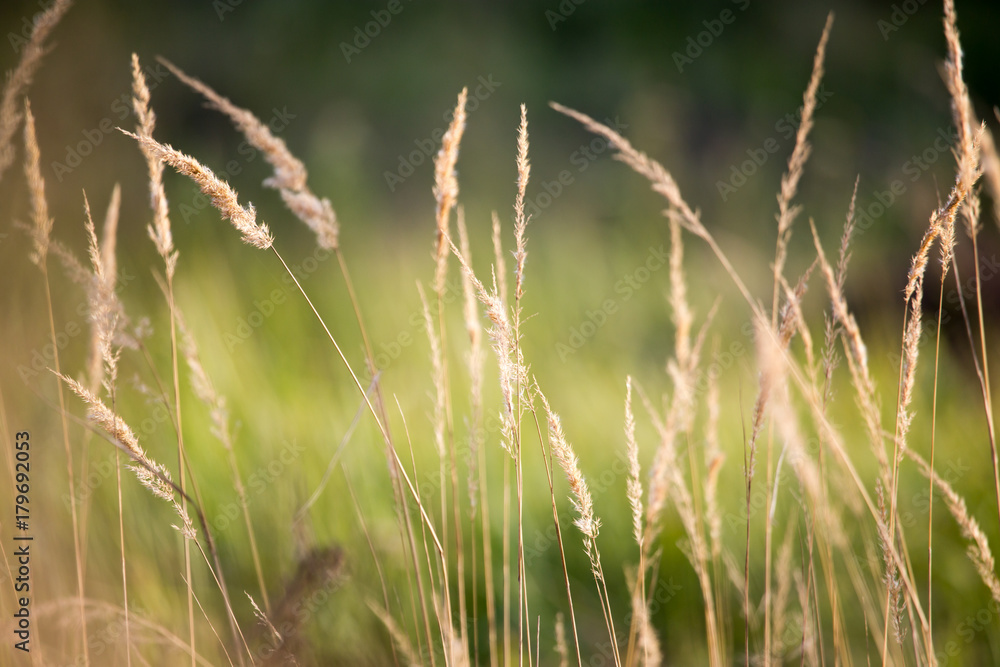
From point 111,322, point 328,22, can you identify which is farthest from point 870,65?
point 111,322

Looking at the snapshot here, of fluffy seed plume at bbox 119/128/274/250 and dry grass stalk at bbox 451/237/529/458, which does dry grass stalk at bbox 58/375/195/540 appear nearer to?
fluffy seed plume at bbox 119/128/274/250

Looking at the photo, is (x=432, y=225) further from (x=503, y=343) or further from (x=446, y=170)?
(x=503, y=343)

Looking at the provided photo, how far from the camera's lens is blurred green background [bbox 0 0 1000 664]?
119 centimetres

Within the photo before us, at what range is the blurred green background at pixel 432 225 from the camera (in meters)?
1.19

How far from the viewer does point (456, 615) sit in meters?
1.18

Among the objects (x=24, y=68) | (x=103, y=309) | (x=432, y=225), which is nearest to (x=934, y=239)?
(x=103, y=309)

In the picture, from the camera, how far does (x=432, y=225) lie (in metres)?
2.95

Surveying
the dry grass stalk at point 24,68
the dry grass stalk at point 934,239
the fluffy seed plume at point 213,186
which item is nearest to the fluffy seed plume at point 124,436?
the fluffy seed plume at point 213,186

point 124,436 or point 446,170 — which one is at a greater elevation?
point 446,170

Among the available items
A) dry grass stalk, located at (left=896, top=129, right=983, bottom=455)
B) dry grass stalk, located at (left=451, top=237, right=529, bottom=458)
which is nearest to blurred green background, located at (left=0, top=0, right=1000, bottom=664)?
dry grass stalk, located at (left=896, top=129, right=983, bottom=455)

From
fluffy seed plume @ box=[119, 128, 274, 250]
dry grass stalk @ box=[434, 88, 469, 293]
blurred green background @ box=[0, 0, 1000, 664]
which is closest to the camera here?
fluffy seed plume @ box=[119, 128, 274, 250]

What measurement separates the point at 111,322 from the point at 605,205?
3.01 m

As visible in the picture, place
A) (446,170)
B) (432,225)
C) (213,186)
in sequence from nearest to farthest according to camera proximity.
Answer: (213,186)
(446,170)
(432,225)

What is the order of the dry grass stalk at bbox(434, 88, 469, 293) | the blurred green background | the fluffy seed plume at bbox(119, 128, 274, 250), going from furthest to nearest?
the blurred green background
the dry grass stalk at bbox(434, 88, 469, 293)
the fluffy seed plume at bbox(119, 128, 274, 250)
